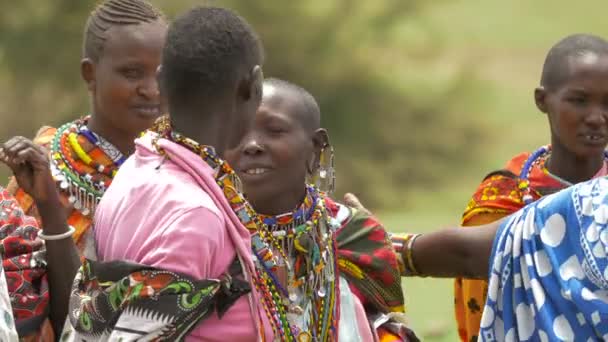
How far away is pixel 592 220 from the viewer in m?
3.31

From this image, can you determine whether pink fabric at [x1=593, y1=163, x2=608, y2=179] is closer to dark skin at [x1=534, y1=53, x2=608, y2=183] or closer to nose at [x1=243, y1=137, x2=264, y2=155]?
dark skin at [x1=534, y1=53, x2=608, y2=183]

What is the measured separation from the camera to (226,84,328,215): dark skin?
14.6 feet

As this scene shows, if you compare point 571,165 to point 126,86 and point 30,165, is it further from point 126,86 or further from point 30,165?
point 30,165

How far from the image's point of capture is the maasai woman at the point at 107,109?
15.3ft

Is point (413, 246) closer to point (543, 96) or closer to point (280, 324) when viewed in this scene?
point (280, 324)

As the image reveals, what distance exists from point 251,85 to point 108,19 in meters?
1.66

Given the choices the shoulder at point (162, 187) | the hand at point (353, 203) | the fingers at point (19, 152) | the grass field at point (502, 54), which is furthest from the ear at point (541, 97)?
the grass field at point (502, 54)

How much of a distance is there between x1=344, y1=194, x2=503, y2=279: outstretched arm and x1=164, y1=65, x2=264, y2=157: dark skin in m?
0.77

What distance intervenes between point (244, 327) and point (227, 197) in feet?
1.15

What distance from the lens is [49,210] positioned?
13.7 feet

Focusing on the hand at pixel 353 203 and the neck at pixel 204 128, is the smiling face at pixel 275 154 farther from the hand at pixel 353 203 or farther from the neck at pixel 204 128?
the neck at pixel 204 128

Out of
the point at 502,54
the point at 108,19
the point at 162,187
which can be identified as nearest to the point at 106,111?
the point at 108,19

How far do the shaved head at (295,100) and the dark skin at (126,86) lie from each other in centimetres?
46

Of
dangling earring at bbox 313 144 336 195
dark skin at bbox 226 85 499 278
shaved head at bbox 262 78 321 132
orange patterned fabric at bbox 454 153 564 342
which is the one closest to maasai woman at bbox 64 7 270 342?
dark skin at bbox 226 85 499 278
